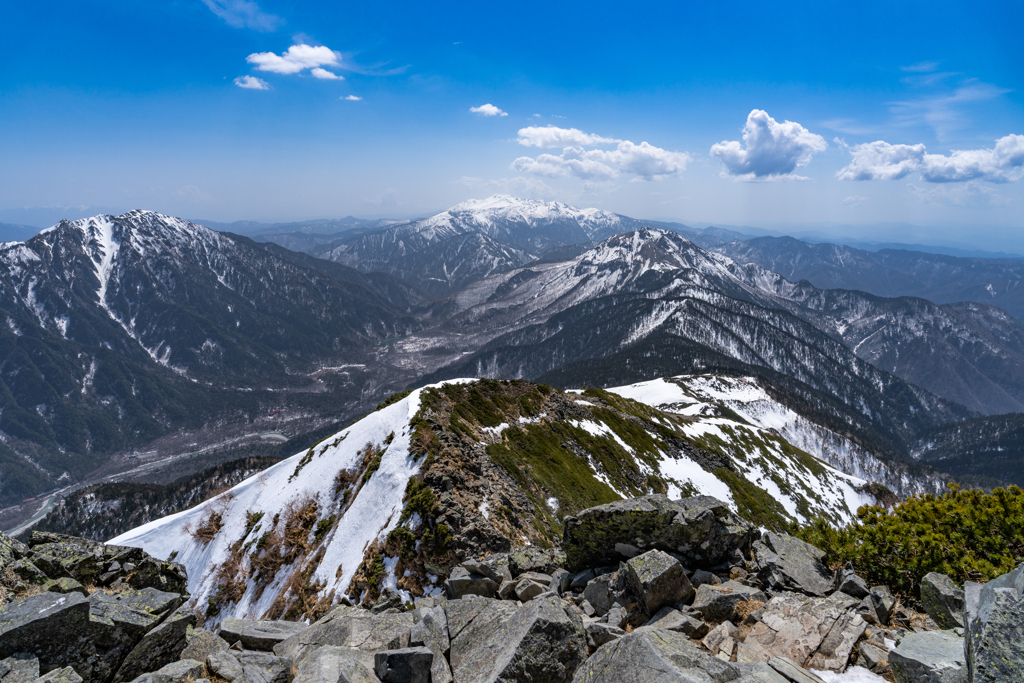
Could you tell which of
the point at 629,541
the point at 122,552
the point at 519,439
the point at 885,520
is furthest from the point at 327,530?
the point at 885,520

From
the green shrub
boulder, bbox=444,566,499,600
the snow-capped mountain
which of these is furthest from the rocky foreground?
the snow-capped mountain

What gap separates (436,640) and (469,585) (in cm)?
614

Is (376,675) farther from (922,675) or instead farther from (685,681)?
(922,675)

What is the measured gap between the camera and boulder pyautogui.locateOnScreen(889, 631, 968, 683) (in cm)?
909

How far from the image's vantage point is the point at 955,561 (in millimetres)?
14922

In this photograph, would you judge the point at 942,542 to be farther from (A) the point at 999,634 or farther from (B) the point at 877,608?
(A) the point at 999,634

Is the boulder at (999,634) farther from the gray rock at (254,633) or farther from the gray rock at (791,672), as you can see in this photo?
the gray rock at (254,633)

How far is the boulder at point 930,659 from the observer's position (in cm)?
909

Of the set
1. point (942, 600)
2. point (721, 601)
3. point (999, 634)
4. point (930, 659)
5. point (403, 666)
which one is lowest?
point (403, 666)

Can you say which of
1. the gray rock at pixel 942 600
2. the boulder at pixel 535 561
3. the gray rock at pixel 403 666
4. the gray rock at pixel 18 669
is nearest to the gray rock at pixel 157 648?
the gray rock at pixel 18 669

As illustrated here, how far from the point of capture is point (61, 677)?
11.5 meters

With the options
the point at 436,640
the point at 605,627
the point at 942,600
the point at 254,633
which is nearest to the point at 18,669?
the point at 254,633

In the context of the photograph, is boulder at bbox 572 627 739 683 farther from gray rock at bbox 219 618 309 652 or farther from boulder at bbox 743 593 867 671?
gray rock at bbox 219 618 309 652

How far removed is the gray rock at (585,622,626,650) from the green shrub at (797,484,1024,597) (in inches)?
444
